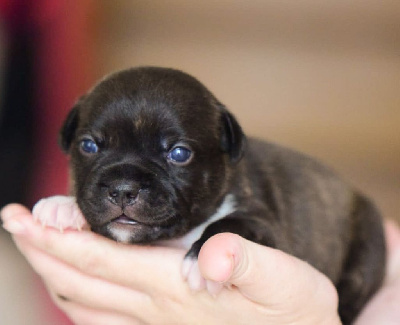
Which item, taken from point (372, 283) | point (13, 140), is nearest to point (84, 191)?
point (372, 283)

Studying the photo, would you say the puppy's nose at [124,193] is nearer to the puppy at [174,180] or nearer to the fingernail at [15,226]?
the puppy at [174,180]

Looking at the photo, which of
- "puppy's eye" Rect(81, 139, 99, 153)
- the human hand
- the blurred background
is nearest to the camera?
the human hand

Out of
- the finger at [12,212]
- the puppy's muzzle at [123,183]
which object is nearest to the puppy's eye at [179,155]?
the puppy's muzzle at [123,183]

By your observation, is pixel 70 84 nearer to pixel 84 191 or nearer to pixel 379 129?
pixel 84 191

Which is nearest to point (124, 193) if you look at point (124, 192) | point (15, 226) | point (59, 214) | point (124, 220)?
point (124, 192)

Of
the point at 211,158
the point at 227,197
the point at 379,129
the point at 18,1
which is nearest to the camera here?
the point at 211,158

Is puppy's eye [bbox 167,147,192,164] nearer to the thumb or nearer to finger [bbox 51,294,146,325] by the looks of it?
the thumb

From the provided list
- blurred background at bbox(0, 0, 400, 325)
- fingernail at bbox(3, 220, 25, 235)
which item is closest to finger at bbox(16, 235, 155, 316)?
fingernail at bbox(3, 220, 25, 235)

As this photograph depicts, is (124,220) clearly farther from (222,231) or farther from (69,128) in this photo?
(69,128)
